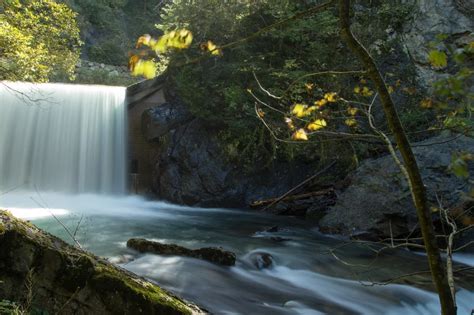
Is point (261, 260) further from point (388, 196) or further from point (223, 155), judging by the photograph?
point (223, 155)

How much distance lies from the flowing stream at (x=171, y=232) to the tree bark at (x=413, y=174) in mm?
426

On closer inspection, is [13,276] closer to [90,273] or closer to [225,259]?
[90,273]

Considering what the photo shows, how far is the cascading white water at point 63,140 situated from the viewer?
14.2m

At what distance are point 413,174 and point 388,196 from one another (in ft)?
24.0

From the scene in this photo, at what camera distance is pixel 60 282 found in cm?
306

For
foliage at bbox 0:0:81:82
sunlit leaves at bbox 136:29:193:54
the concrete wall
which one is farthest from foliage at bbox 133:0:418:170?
sunlit leaves at bbox 136:29:193:54

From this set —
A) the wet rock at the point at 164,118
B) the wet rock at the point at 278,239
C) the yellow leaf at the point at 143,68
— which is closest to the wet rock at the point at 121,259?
the wet rock at the point at 278,239

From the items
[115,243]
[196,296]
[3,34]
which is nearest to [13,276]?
[196,296]

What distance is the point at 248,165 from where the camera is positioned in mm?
12539

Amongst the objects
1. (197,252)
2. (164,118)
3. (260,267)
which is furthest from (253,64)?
(197,252)

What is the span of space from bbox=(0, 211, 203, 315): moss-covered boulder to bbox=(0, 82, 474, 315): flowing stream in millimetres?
1546

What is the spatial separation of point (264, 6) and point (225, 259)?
26.5ft

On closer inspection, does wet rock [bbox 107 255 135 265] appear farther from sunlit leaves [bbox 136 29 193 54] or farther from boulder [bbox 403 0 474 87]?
boulder [bbox 403 0 474 87]

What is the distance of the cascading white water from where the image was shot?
14.2 m
